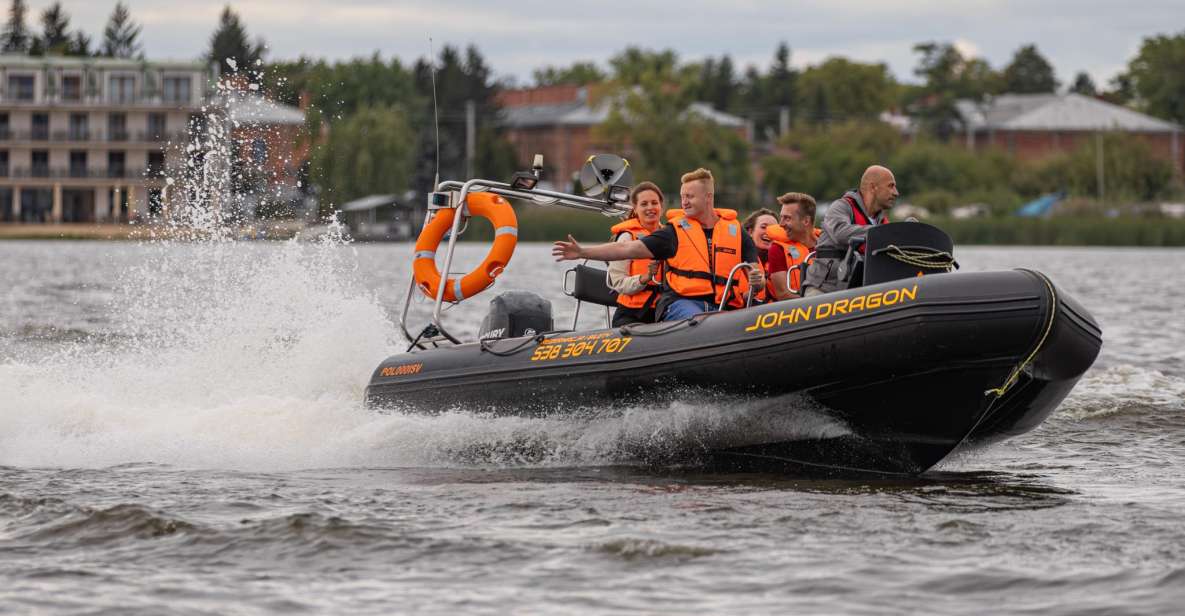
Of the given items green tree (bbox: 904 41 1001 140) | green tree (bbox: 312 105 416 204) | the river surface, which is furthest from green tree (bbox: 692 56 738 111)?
the river surface

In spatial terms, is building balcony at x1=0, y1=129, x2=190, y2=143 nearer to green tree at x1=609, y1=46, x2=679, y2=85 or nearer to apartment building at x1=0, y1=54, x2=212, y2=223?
apartment building at x1=0, y1=54, x2=212, y2=223

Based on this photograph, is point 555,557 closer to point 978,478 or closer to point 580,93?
point 978,478

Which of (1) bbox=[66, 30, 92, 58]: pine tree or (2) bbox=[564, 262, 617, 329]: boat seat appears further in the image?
(1) bbox=[66, 30, 92, 58]: pine tree

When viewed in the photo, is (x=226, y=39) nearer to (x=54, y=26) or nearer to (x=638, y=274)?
(x=54, y=26)

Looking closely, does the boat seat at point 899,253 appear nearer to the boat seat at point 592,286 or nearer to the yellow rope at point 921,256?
the yellow rope at point 921,256

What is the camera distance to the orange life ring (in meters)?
9.09

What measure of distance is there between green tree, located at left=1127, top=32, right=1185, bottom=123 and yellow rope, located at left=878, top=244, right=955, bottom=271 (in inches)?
3435

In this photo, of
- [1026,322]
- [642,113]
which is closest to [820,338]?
[1026,322]

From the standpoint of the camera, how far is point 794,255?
8.42 metres

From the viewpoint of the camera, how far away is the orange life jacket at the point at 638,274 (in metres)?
8.46

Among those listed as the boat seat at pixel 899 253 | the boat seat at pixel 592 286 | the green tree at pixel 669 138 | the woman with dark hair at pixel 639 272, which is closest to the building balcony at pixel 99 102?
the green tree at pixel 669 138

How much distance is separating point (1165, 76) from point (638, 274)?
9014cm

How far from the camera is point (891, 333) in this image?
7250 millimetres

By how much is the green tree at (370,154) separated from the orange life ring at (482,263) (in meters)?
56.7
